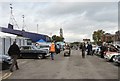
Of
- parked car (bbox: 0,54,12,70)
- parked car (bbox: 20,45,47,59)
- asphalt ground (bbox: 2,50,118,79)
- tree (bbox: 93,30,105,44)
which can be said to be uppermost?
tree (bbox: 93,30,105,44)

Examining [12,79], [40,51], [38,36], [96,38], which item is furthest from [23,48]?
[96,38]

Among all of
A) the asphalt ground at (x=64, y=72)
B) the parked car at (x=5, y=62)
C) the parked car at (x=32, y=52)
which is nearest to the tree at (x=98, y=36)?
the parked car at (x=32, y=52)

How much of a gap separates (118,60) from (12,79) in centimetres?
996

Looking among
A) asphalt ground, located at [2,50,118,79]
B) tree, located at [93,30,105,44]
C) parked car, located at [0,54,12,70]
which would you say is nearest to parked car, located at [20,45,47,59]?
asphalt ground, located at [2,50,118,79]

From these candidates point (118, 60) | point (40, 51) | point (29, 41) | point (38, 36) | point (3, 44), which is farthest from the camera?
point (38, 36)

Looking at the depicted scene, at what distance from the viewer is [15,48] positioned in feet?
53.8

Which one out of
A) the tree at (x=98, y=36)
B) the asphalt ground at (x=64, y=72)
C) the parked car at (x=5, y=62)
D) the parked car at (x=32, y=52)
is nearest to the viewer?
the asphalt ground at (x=64, y=72)

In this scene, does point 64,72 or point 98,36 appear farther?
point 98,36

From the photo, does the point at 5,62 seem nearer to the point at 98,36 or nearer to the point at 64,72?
the point at 64,72

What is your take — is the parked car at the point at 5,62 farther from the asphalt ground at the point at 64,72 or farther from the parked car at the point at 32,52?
the parked car at the point at 32,52

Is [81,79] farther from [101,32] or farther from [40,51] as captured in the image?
[101,32]

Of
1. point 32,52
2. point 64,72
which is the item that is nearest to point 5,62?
point 64,72

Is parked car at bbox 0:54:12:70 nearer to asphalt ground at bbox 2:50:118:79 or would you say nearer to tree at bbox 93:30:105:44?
asphalt ground at bbox 2:50:118:79

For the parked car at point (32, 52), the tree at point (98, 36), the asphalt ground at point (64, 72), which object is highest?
the tree at point (98, 36)
